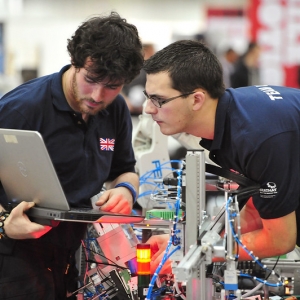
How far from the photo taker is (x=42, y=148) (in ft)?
6.55

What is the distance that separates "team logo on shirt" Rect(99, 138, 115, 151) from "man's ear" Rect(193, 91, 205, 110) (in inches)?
19.1

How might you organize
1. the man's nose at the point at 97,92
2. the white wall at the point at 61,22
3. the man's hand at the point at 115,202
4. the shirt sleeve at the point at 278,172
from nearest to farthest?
the shirt sleeve at the point at 278,172 < the man's nose at the point at 97,92 < the man's hand at the point at 115,202 < the white wall at the point at 61,22

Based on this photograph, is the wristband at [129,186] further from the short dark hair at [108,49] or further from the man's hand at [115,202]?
the short dark hair at [108,49]

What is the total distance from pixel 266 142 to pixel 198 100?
0.31 meters

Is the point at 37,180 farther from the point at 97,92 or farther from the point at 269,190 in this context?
the point at 269,190

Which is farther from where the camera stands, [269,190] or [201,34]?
[201,34]

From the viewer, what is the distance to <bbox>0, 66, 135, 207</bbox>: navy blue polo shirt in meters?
2.28

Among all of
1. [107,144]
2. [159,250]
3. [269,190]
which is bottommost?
[159,250]

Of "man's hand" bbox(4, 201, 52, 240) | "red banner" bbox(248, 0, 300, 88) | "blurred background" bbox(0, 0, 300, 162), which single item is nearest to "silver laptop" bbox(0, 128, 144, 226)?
"man's hand" bbox(4, 201, 52, 240)

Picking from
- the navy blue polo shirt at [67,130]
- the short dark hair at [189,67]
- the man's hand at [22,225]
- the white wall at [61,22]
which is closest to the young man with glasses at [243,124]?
the short dark hair at [189,67]

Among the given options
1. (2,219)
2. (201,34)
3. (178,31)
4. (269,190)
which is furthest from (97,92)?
(178,31)

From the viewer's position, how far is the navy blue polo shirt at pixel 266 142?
2033mm

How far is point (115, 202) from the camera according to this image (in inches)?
93.4

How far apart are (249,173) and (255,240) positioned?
9.4 inches
